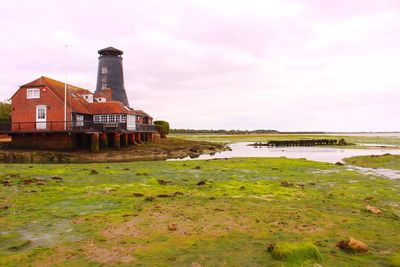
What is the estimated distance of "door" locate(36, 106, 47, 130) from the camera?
46812mm

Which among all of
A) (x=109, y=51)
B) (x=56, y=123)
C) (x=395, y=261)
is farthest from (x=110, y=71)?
(x=395, y=261)

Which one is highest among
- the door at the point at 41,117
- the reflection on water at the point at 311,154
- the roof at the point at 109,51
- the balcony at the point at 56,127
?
the roof at the point at 109,51

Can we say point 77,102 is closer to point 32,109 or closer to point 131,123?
point 32,109

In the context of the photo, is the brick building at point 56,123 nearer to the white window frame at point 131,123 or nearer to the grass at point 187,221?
the white window frame at point 131,123

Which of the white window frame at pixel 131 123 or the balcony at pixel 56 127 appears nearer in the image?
the balcony at pixel 56 127

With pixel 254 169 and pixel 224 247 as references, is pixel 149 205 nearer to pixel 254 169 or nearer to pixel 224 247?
pixel 224 247

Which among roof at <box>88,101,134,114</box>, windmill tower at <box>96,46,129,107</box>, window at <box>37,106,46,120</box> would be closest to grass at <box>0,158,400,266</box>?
window at <box>37,106,46,120</box>

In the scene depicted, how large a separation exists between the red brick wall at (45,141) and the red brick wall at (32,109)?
1.33 metres

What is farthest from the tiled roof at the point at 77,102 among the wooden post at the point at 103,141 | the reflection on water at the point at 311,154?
the reflection on water at the point at 311,154

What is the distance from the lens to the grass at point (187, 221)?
26.9 feet

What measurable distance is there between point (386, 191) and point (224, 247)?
12377 mm

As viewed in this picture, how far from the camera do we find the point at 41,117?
155ft

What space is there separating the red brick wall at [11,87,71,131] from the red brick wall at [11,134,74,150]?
133 cm

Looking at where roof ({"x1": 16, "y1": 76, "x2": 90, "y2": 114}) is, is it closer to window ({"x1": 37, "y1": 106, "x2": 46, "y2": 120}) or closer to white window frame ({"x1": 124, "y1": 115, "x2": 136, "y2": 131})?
window ({"x1": 37, "y1": 106, "x2": 46, "y2": 120})
